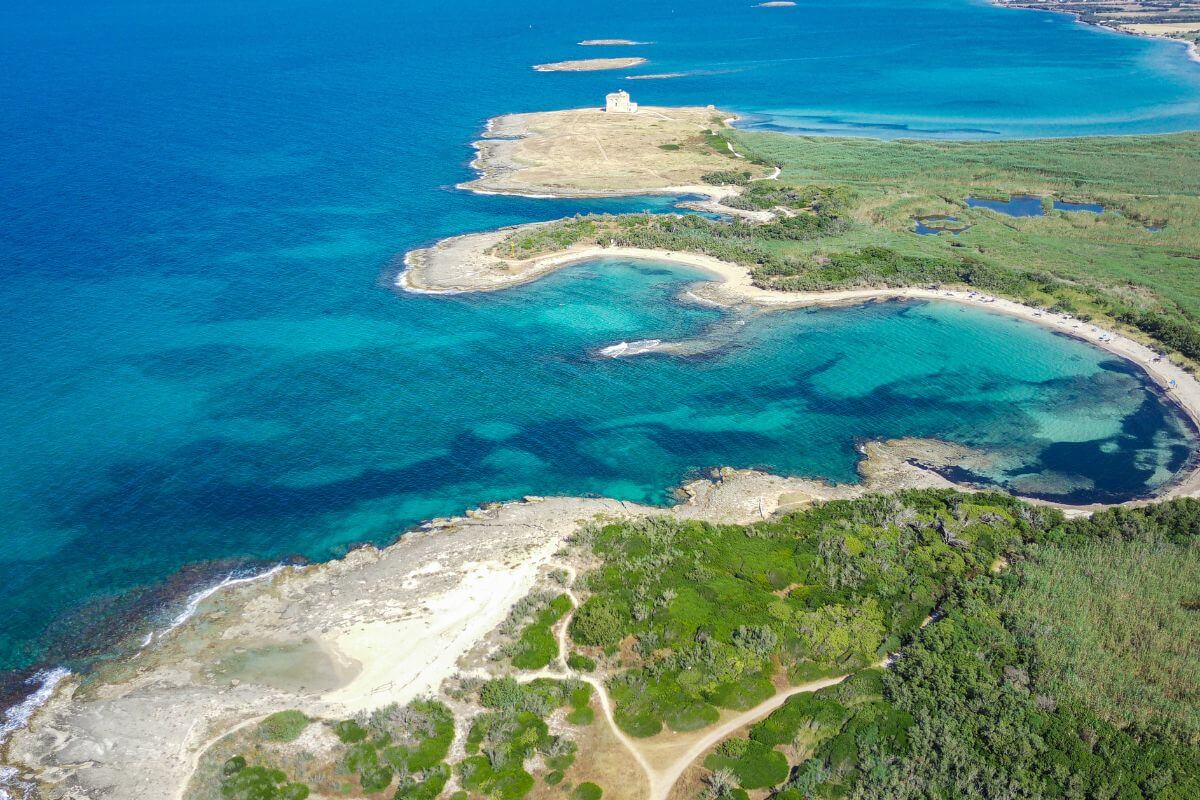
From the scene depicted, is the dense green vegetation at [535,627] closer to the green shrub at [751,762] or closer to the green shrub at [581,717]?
the green shrub at [581,717]

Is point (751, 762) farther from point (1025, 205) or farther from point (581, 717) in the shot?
point (1025, 205)

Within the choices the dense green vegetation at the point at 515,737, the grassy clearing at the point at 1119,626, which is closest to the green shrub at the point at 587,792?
the dense green vegetation at the point at 515,737

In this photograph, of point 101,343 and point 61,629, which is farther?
point 101,343

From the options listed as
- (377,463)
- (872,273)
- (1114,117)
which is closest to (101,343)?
(377,463)

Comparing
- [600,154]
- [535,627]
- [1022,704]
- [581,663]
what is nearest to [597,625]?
[581,663]

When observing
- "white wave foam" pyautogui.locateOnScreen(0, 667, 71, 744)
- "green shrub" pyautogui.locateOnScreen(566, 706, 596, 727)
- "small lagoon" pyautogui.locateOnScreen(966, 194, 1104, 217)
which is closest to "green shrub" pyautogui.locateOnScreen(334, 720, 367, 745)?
"green shrub" pyautogui.locateOnScreen(566, 706, 596, 727)

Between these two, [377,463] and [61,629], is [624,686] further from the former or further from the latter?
[61,629]
